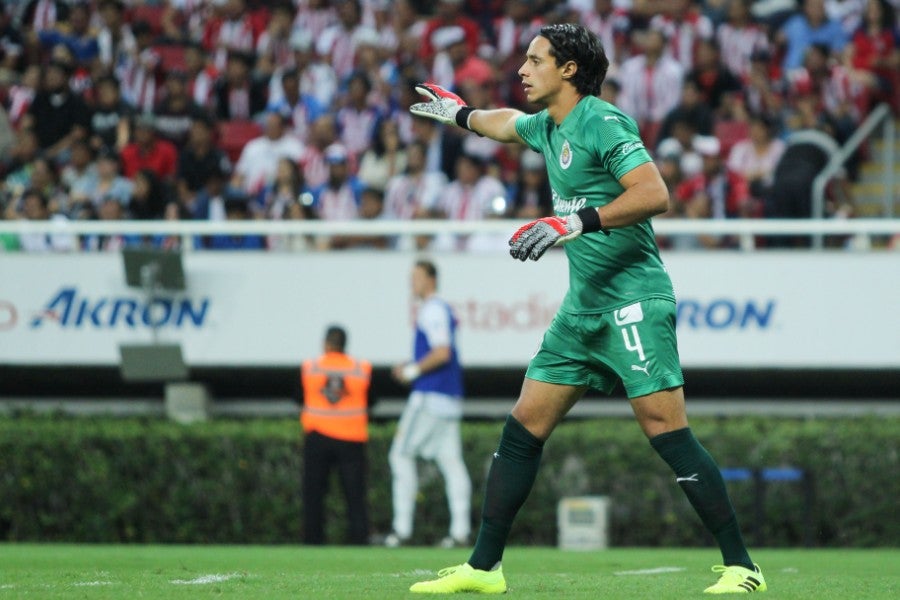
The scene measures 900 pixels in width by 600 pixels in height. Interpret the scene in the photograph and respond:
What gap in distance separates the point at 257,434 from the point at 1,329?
3.42 m

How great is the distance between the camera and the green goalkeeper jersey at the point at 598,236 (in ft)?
21.4

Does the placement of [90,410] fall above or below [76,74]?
below

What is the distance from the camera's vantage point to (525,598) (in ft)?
20.7

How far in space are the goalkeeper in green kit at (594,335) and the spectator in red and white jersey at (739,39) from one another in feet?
40.9

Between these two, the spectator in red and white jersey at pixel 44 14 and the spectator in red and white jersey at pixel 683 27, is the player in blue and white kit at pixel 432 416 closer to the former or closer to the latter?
the spectator in red and white jersey at pixel 683 27

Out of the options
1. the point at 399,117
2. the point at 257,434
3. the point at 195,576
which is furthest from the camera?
the point at 399,117

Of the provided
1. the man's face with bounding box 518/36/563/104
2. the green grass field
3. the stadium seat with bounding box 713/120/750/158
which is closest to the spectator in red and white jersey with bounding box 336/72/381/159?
the stadium seat with bounding box 713/120/750/158

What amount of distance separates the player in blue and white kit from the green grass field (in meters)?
1.54

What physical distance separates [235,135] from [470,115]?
12.8 metres

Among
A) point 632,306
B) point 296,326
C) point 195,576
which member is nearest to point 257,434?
point 296,326

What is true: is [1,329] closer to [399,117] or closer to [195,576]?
[399,117]

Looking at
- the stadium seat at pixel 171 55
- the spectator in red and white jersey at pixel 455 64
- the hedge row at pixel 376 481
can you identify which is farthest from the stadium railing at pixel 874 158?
the stadium seat at pixel 171 55

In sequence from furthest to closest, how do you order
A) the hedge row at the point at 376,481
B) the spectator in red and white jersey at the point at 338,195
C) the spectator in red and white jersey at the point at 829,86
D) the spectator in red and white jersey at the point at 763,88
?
the spectator in red and white jersey at the point at 763,88 < the spectator in red and white jersey at the point at 829,86 < the spectator in red and white jersey at the point at 338,195 < the hedge row at the point at 376,481

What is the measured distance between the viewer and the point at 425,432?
1391 centimetres
